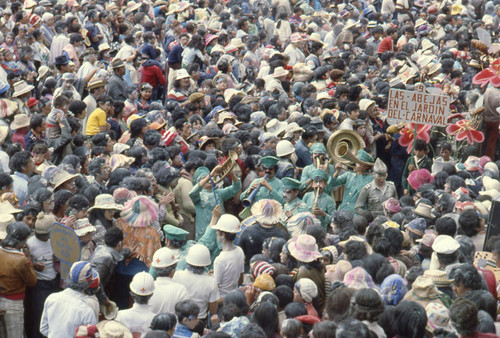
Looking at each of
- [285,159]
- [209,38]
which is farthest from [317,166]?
[209,38]

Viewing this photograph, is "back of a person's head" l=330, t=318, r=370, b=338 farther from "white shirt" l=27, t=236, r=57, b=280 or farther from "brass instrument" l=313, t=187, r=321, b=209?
"brass instrument" l=313, t=187, r=321, b=209

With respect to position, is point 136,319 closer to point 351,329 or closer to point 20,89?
point 351,329

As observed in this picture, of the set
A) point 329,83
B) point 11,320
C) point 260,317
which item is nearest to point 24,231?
point 11,320

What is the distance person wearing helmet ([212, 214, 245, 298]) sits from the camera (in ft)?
26.1

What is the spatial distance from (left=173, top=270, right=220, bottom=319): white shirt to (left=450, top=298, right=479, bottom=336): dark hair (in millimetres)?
2371

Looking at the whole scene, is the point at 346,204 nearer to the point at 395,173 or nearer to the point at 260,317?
the point at 395,173

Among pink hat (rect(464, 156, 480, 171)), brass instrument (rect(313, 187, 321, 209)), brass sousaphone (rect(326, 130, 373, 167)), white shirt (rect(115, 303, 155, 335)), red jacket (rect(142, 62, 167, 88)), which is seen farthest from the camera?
red jacket (rect(142, 62, 167, 88))

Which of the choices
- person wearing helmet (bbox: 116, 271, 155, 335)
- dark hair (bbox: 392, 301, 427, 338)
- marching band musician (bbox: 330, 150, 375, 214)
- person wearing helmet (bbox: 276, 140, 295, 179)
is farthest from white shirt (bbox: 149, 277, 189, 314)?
marching band musician (bbox: 330, 150, 375, 214)

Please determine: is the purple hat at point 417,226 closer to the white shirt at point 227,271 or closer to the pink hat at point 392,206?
the pink hat at point 392,206

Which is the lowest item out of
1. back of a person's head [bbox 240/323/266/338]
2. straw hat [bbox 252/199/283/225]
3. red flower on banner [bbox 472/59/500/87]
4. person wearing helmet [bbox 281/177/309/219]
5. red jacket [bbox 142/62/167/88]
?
red jacket [bbox 142/62/167/88]

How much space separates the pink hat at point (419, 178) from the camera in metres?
10.8

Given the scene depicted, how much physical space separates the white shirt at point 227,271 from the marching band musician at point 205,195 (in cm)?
157

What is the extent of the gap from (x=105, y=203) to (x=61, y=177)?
3.08ft

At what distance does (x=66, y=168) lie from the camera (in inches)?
376
